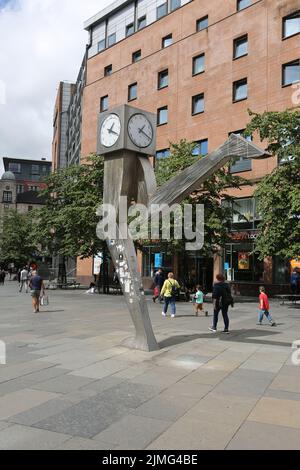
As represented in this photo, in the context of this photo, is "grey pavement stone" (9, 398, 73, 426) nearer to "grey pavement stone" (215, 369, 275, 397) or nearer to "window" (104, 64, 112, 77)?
"grey pavement stone" (215, 369, 275, 397)

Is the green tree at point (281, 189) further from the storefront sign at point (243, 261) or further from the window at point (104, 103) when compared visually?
the window at point (104, 103)

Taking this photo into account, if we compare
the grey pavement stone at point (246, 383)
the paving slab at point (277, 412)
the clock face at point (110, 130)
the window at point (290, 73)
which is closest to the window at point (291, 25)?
the window at point (290, 73)

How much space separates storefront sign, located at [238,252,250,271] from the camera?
32.2 meters

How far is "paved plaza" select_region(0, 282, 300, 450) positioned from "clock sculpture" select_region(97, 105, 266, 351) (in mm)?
1166

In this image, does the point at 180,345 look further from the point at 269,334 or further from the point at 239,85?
the point at 239,85

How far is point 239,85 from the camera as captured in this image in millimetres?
33594

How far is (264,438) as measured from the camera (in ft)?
16.9

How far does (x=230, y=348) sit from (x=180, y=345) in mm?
1132

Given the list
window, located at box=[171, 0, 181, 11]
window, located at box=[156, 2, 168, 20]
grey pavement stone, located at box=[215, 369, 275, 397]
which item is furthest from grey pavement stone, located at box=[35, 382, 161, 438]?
window, located at box=[156, 2, 168, 20]

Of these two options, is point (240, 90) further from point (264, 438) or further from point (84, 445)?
point (84, 445)

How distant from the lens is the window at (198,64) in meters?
36.4

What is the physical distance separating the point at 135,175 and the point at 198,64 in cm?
2866

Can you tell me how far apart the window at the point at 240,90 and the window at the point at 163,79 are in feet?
24.9

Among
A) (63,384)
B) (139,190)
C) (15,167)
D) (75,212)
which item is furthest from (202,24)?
(15,167)
